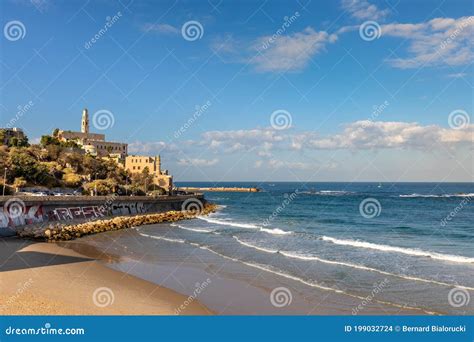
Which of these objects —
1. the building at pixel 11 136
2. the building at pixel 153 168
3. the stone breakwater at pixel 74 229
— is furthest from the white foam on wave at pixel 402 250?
the building at pixel 11 136

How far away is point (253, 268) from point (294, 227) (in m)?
→ 21.8

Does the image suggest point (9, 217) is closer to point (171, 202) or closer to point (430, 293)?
point (430, 293)

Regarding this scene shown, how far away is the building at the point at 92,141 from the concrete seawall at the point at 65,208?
3940 centimetres

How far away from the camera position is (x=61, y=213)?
3869cm

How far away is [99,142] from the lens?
99375 millimetres

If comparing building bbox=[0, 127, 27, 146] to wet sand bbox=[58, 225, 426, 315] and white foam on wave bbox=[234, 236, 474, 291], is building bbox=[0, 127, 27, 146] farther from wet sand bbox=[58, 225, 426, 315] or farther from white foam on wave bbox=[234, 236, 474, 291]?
white foam on wave bbox=[234, 236, 474, 291]

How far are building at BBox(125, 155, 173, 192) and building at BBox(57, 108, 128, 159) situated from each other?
34.9 ft

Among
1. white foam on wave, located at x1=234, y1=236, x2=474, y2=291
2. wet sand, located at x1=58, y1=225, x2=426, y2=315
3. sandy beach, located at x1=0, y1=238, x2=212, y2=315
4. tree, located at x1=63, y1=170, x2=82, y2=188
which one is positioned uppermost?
tree, located at x1=63, y1=170, x2=82, y2=188

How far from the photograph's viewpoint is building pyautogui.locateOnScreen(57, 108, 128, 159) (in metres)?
94.1

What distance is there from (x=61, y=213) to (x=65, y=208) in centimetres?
101

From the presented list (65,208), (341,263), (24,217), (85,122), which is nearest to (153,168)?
(85,122)

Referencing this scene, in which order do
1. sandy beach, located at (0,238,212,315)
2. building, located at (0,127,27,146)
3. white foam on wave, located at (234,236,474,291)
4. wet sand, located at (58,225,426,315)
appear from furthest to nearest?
building, located at (0,127,27,146)
white foam on wave, located at (234,236,474,291)
wet sand, located at (58,225,426,315)
sandy beach, located at (0,238,212,315)

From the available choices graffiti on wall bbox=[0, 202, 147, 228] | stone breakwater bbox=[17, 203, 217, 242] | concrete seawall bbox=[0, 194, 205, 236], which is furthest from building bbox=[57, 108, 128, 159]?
stone breakwater bbox=[17, 203, 217, 242]

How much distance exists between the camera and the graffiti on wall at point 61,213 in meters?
31.5
